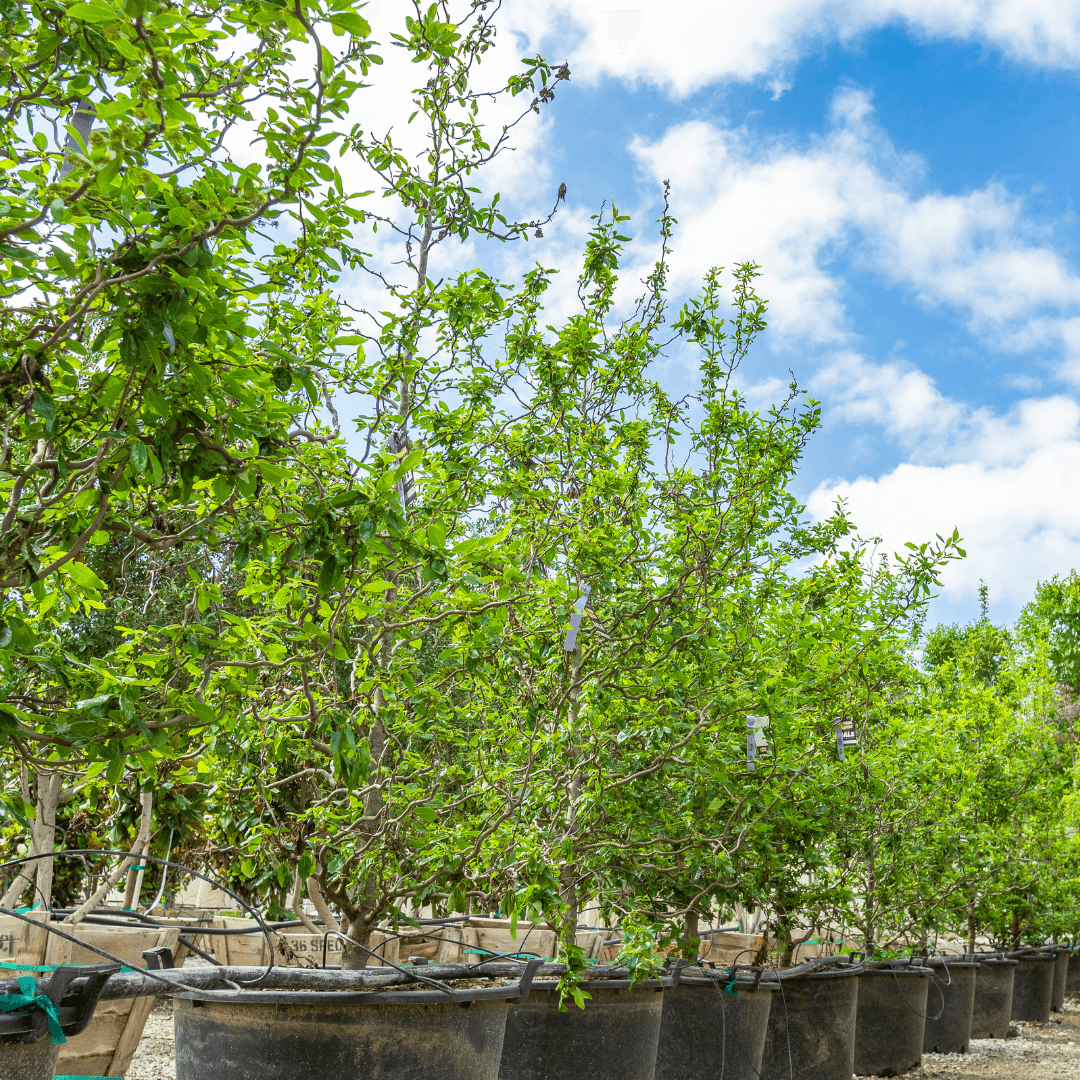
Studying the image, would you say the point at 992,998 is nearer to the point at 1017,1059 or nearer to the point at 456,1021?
the point at 1017,1059

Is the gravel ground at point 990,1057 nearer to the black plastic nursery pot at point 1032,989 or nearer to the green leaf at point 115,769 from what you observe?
the black plastic nursery pot at point 1032,989

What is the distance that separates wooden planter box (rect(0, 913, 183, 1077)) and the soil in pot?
1664 mm

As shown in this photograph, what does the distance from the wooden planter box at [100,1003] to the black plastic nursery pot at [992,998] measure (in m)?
8.90

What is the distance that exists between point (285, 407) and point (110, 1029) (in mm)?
4070

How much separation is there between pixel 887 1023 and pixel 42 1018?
23.1 feet

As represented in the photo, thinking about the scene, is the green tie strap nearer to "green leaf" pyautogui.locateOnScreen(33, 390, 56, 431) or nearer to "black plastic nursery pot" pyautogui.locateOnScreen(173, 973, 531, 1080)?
"black plastic nursery pot" pyautogui.locateOnScreen(173, 973, 531, 1080)

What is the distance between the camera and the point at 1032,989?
12352 mm

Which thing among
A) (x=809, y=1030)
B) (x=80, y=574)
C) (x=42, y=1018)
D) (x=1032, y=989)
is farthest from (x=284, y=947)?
(x=1032, y=989)

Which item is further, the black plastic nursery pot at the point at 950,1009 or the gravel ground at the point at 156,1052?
the black plastic nursery pot at the point at 950,1009

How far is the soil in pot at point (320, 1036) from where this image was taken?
2934mm

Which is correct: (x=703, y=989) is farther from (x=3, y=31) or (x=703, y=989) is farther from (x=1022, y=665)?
(x=1022, y=665)

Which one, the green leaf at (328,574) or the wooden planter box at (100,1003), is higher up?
the green leaf at (328,574)

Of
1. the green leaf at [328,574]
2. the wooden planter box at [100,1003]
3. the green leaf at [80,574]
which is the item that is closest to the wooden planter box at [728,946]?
the wooden planter box at [100,1003]

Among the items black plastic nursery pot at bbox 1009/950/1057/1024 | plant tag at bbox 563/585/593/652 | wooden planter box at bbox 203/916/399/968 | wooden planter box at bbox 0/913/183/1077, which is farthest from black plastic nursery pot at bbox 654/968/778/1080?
black plastic nursery pot at bbox 1009/950/1057/1024
